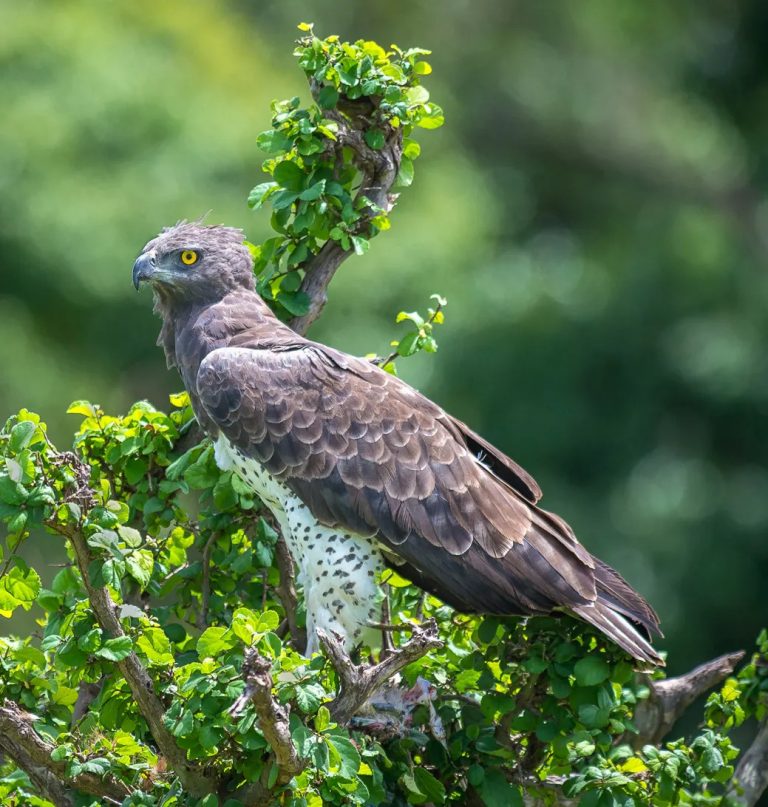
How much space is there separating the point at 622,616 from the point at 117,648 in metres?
1.99

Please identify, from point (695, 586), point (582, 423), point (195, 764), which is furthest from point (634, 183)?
point (195, 764)

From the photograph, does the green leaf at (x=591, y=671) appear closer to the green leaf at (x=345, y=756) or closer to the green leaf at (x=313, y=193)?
the green leaf at (x=345, y=756)

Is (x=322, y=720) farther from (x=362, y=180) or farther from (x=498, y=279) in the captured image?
(x=498, y=279)

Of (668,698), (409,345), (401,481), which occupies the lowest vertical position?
(668,698)

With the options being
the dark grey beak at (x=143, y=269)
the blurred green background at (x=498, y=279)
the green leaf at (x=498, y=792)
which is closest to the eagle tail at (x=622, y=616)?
the green leaf at (x=498, y=792)

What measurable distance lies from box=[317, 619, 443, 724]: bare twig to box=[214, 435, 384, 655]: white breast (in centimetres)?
110

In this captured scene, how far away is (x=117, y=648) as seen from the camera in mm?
4664

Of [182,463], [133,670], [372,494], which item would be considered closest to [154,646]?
[133,670]

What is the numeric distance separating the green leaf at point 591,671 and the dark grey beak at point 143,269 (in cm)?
244

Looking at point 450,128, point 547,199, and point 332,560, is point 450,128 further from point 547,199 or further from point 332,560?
point 332,560

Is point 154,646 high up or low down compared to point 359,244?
down

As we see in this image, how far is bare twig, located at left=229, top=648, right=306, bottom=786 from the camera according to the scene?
14.0 feet

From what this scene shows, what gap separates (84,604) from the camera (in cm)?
501

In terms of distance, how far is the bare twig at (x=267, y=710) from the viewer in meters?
4.26
